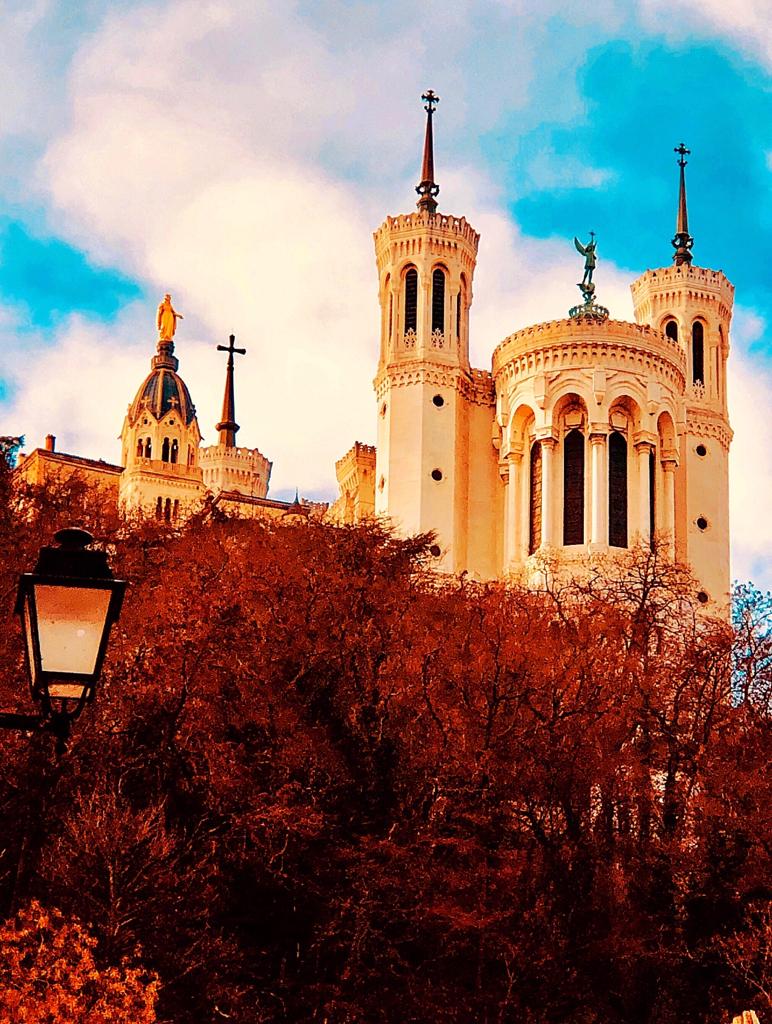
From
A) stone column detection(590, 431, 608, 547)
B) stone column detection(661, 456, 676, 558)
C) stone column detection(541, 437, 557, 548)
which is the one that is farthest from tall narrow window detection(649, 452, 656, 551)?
stone column detection(541, 437, 557, 548)

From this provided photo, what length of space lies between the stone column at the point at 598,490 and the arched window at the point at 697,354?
8492mm

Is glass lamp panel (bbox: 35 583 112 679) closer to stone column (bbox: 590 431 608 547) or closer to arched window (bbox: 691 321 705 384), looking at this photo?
stone column (bbox: 590 431 608 547)

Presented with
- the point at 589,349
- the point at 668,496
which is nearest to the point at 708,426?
the point at 668,496

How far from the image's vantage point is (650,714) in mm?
28469

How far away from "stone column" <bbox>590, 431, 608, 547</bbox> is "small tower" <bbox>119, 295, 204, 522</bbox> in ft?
89.0

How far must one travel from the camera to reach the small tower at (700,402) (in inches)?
2186

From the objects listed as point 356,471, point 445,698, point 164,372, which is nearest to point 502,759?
point 445,698

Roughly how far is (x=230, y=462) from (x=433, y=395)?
34459 millimetres

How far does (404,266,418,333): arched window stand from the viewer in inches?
2153

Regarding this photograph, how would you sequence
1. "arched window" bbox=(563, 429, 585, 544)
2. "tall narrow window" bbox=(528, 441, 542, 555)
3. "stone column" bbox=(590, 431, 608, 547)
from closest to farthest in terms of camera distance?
"stone column" bbox=(590, 431, 608, 547)
"arched window" bbox=(563, 429, 585, 544)
"tall narrow window" bbox=(528, 441, 542, 555)

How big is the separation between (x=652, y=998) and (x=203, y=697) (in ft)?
28.8

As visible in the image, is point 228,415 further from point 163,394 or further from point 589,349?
point 589,349

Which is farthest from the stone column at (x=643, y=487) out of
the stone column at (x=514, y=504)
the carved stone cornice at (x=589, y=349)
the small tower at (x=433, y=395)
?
the small tower at (x=433, y=395)

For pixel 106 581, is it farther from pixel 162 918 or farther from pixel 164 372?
pixel 164 372
